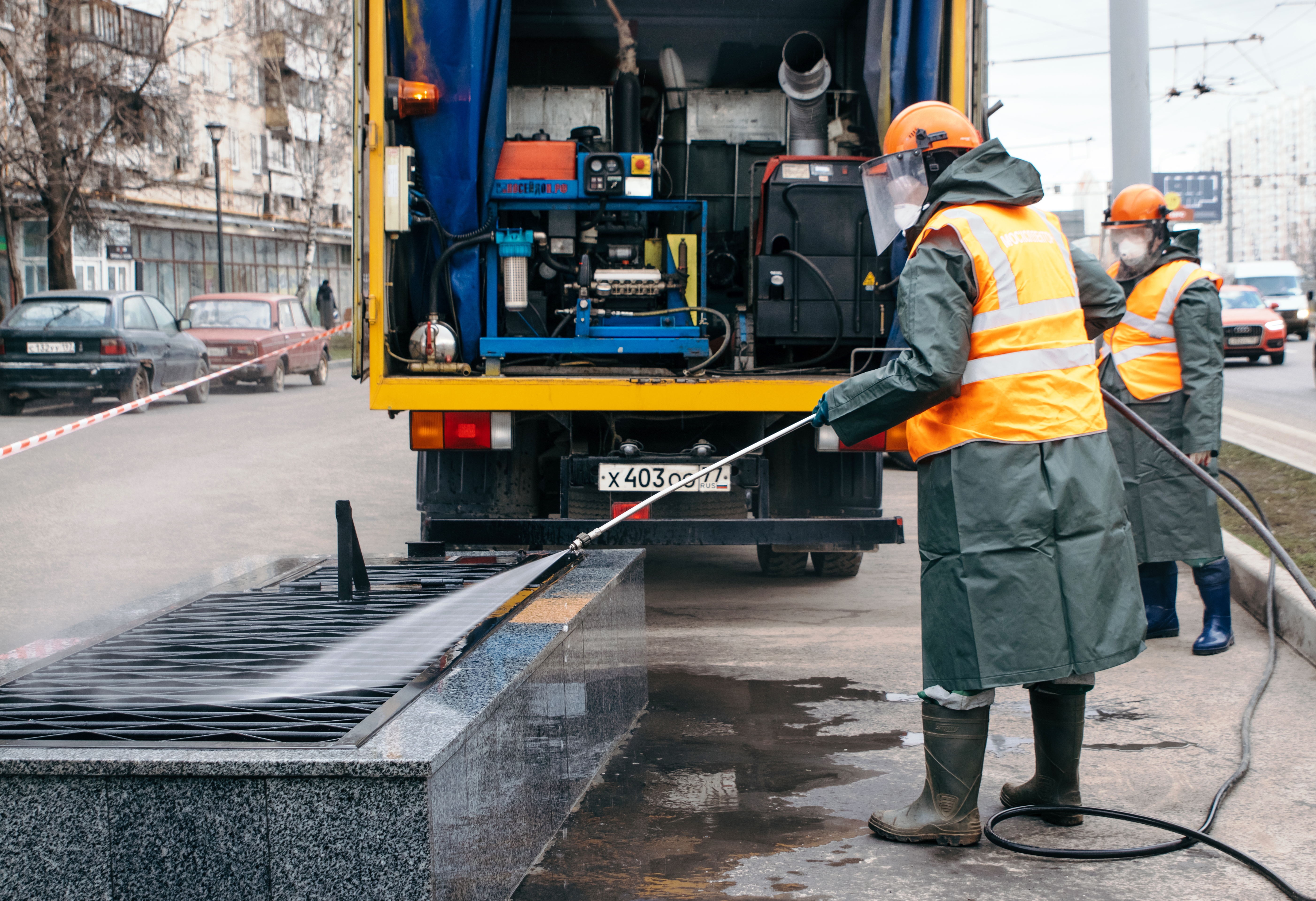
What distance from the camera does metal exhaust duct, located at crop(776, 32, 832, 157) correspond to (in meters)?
7.30

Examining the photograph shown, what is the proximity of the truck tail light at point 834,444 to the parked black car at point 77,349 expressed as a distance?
11.7 m

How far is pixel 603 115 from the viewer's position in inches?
295

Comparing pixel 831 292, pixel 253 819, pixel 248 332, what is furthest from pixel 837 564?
pixel 248 332

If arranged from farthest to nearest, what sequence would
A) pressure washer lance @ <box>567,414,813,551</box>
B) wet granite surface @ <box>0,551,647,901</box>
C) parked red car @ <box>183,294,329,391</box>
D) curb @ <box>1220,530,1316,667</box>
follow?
1. parked red car @ <box>183,294,329,391</box>
2. curb @ <box>1220,530,1316,667</box>
3. pressure washer lance @ <box>567,414,813,551</box>
4. wet granite surface @ <box>0,551,647,901</box>

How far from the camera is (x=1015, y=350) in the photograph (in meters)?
3.35

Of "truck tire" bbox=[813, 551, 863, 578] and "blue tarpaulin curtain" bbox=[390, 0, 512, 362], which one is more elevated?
"blue tarpaulin curtain" bbox=[390, 0, 512, 362]

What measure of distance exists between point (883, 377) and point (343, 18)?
41.1 m

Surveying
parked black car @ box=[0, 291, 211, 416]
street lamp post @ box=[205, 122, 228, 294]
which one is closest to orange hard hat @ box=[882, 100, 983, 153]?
parked black car @ box=[0, 291, 211, 416]

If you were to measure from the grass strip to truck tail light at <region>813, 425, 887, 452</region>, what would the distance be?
2.11 m

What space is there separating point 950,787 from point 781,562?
12.7ft

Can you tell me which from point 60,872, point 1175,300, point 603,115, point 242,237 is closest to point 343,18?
point 242,237

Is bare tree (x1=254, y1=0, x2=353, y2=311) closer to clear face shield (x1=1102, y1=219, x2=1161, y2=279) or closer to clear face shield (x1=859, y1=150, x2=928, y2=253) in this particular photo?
clear face shield (x1=1102, y1=219, x2=1161, y2=279)

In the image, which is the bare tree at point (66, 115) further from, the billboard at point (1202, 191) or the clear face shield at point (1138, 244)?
the billboard at point (1202, 191)

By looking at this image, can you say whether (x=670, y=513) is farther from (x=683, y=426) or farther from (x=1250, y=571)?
(x=1250, y=571)
